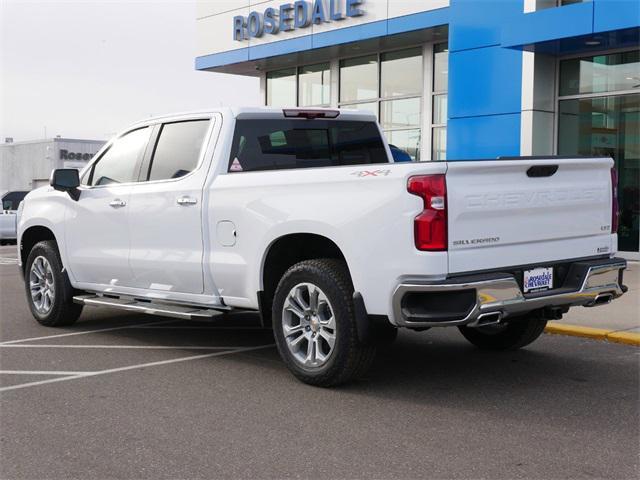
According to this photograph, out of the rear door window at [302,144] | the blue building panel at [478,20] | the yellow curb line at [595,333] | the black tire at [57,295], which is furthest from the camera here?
the blue building panel at [478,20]

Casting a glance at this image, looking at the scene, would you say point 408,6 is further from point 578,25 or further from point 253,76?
point 253,76

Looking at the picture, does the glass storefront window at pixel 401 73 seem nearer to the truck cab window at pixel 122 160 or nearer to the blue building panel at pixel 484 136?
the blue building panel at pixel 484 136

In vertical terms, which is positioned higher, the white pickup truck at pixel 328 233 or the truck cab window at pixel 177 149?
the truck cab window at pixel 177 149

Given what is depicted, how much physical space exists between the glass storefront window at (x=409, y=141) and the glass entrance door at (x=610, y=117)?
15.2 ft

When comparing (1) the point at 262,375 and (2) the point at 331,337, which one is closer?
(2) the point at 331,337

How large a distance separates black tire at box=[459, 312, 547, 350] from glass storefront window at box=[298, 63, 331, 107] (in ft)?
50.6

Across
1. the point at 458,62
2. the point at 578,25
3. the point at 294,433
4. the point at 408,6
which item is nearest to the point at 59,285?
Result: the point at 294,433

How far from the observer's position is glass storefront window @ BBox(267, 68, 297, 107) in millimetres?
23094

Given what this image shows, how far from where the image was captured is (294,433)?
4.88 metres

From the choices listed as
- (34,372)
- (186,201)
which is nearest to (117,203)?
(186,201)

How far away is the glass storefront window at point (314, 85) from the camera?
22.1 metres

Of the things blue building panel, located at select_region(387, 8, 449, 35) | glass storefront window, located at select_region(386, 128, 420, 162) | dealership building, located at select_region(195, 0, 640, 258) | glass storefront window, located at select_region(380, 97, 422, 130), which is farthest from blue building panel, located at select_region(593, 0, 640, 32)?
glass storefront window, located at select_region(386, 128, 420, 162)

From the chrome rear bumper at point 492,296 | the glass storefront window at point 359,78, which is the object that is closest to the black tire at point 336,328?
the chrome rear bumper at point 492,296

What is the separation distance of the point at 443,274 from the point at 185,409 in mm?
1855
